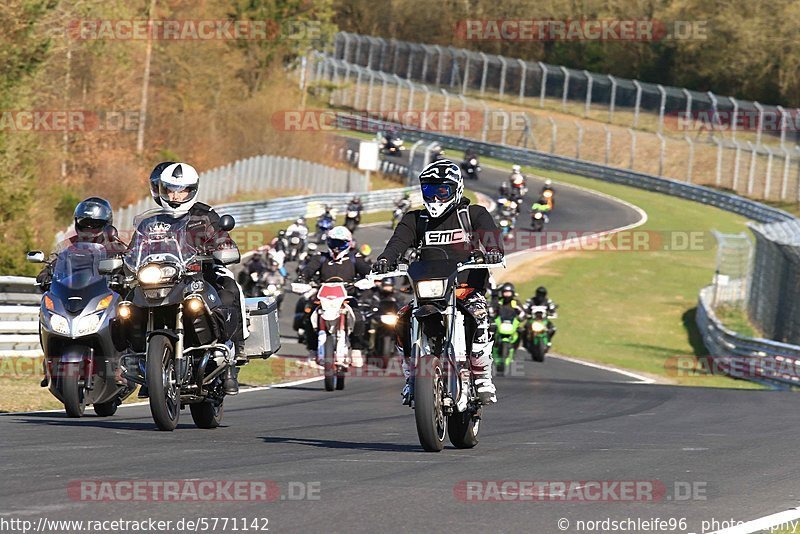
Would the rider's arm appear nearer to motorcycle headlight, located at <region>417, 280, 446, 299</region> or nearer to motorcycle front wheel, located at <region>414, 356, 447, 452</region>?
motorcycle headlight, located at <region>417, 280, 446, 299</region>

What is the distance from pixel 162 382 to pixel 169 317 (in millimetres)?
561

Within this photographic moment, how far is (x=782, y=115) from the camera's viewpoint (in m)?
64.9

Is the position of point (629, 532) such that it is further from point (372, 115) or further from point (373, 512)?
point (372, 115)

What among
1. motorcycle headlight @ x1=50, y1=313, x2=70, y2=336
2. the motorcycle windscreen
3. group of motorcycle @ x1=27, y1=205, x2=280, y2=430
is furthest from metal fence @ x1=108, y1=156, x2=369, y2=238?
the motorcycle windscreen

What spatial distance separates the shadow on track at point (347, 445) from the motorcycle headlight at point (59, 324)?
78.0 inches

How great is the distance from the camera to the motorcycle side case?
A: 11203 mm

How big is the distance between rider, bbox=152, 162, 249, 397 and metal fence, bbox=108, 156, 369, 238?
3781 cm

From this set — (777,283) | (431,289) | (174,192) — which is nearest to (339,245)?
(174,192)

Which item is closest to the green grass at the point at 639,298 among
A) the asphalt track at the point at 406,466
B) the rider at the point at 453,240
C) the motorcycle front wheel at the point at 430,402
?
the asphalt track at the point at 406,466

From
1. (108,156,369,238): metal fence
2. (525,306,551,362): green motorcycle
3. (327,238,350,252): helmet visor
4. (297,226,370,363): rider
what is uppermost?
(327,238,350,252): helmet visor

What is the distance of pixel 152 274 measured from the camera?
9.96m

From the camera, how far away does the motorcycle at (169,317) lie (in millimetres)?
10016

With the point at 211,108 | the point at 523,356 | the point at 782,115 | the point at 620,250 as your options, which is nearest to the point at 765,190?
the point at 782,115

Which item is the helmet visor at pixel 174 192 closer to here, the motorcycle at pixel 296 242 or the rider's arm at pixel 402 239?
the rider's arm at pixel 402 239
